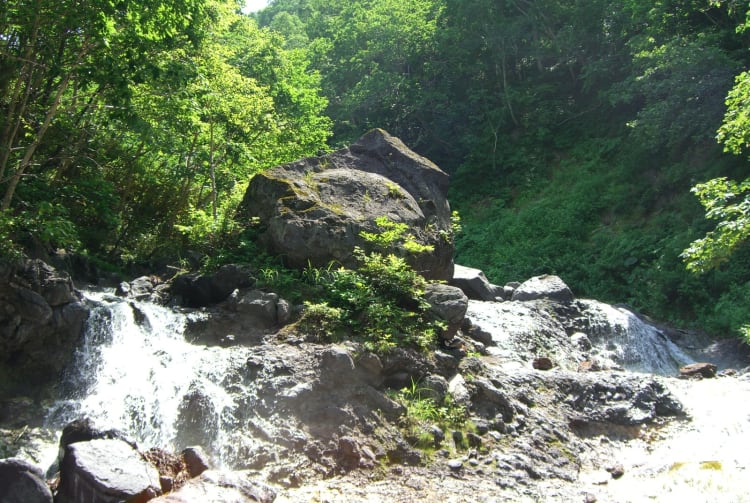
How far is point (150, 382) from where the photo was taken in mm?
9172

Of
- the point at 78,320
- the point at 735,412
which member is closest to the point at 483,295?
the point at 735,412

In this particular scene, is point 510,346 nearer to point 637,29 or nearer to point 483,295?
point 483,295

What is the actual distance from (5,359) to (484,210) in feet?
79.4

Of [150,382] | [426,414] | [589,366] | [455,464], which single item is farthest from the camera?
[589,366]

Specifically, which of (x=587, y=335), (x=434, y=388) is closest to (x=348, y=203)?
(x=434, y=388)

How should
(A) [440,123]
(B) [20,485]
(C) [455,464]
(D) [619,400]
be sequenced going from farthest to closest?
(A) [440,123] < (D) [619,400] < (C) [455,464] < (B) [20,485]

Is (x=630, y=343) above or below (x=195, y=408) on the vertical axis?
above

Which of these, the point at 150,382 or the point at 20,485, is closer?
the point at 20,485

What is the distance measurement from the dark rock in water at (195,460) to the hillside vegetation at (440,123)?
147 inches

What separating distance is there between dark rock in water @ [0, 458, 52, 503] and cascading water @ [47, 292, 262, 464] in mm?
1185

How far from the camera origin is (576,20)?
2922cm

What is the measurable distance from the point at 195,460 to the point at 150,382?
6.27 feet

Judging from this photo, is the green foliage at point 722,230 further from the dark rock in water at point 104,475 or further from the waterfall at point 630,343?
the dark rock in water at point 104,475

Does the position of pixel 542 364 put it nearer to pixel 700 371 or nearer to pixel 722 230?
pixel 700 371
